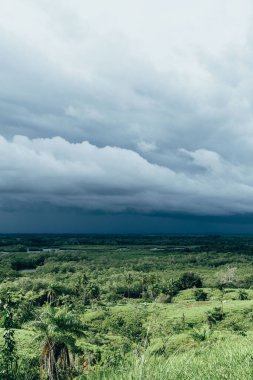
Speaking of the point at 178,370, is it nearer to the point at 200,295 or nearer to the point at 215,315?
the point at 215,315

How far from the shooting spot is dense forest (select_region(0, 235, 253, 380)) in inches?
307

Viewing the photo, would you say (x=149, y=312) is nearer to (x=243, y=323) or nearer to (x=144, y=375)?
(x=243, y=323)

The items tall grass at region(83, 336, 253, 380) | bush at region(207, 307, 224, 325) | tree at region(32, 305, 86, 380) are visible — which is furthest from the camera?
bush at region(207, 307, 224, 325)

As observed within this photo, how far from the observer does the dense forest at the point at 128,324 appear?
780cm

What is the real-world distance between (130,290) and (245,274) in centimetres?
4718

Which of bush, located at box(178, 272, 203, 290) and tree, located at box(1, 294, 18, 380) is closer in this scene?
tree, located at box(1, 294, 18, 380)

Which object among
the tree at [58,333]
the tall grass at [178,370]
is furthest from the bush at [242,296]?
the tall grass at [178,370]

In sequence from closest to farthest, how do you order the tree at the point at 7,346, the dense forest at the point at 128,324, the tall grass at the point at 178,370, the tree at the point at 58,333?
the tall grass at the point at 178,370
the dense forest at the point at 128,324
the tree at the point at 7,346
the tree at the point at 58,333

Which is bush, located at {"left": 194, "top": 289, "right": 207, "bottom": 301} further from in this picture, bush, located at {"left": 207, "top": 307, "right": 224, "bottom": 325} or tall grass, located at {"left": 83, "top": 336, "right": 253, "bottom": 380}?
tall grass, located at {"left": 83, "top": 336, "right": 253, "bottom": 380}

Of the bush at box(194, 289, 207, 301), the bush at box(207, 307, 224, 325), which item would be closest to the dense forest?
the bush at box(207, 307, 224, 325)

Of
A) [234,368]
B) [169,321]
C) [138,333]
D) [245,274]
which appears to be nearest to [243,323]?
[169,321]

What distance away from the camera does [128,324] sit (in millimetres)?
85812

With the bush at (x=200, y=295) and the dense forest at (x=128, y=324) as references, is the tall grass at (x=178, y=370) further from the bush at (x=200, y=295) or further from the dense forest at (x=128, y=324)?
the bush at (x=200, y=295)

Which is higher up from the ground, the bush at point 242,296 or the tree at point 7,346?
the tree at point 7,346
